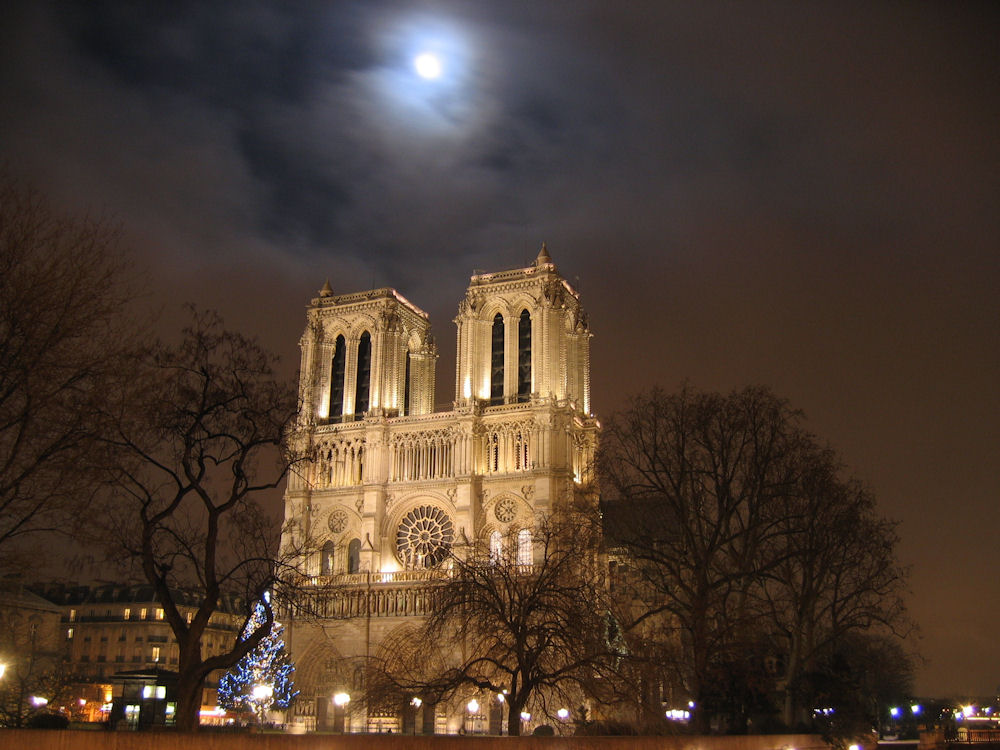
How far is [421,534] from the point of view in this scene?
6053 cm

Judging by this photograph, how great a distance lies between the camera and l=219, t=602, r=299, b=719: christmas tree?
50656 millimetres

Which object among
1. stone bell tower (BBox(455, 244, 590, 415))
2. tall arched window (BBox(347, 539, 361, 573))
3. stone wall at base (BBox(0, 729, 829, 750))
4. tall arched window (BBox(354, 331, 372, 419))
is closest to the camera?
stone wall at base (BBox(0, 729, 829, 750))

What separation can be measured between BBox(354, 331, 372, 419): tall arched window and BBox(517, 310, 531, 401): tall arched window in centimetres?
999

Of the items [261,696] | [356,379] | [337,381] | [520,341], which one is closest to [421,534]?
[356,379]

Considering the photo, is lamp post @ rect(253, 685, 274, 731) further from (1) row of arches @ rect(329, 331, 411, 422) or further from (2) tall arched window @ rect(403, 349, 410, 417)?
(2) tall arched window @ rect(403, 349, 410, 417)

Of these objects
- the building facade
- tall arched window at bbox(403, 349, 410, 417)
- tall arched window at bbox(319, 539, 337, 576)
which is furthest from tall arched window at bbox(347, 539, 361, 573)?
the building facade

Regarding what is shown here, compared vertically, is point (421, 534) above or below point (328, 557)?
above

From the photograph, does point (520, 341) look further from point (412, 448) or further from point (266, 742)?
point (266, 742)

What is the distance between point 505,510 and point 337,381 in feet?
49.5

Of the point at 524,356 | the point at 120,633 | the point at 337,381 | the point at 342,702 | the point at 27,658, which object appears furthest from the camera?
the point at 120,633

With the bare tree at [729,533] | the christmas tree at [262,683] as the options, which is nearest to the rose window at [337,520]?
the christmas tree at [262,683]

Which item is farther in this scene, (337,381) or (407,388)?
(407,388)

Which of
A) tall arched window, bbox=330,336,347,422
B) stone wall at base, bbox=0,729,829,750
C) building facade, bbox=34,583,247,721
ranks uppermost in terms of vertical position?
tall arched window, bbox=330,336,347,422

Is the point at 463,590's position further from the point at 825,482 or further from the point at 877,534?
the point at 877,534
